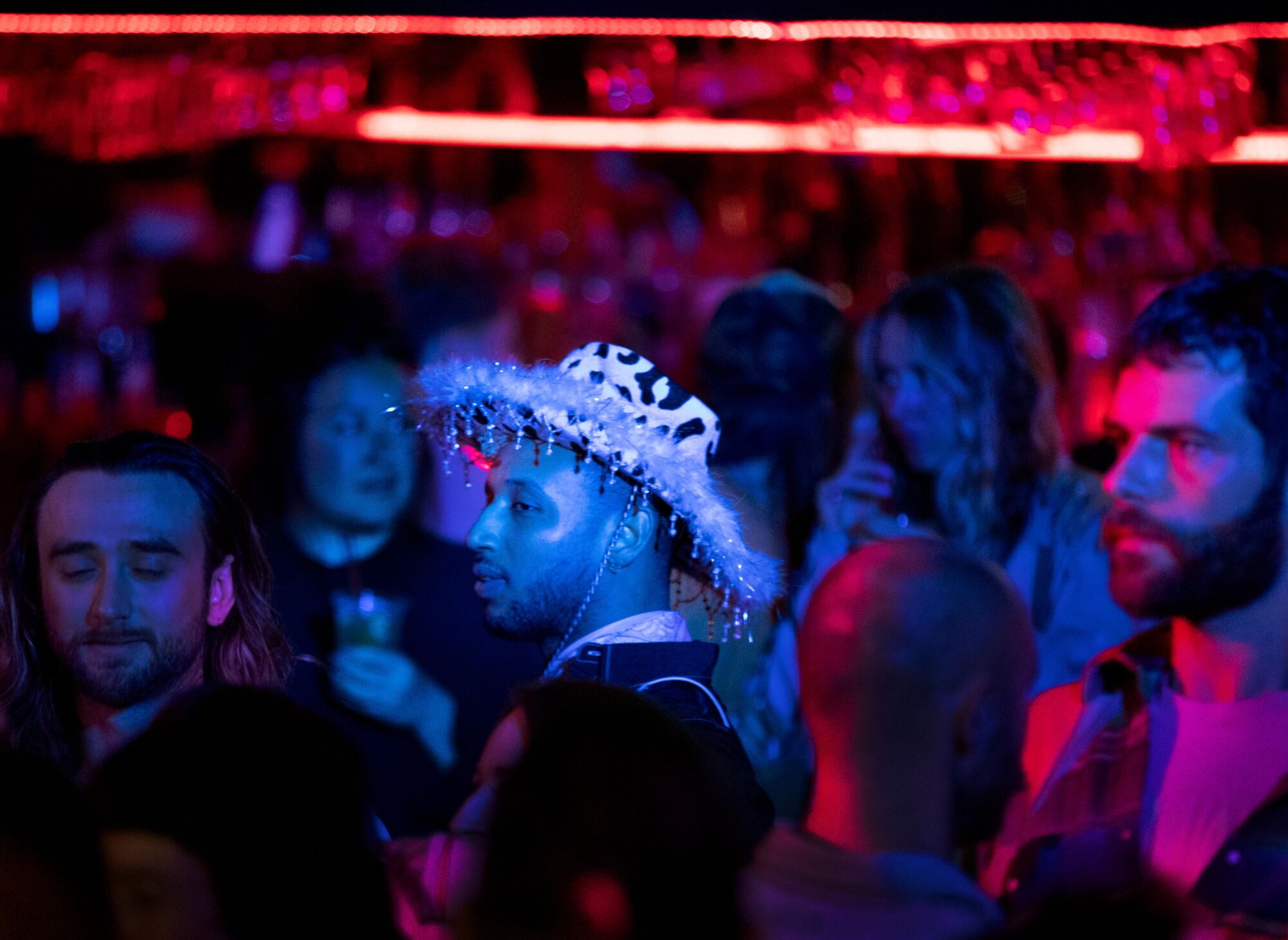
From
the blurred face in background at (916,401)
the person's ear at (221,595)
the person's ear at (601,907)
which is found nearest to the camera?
the person's ear at (601,907)

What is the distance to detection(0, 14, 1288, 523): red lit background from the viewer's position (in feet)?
16.7

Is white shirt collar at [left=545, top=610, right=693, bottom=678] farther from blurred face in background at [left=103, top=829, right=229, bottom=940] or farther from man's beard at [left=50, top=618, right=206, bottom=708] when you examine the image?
blurred face in background at [left=103, top=829, right=229, bottom=940]

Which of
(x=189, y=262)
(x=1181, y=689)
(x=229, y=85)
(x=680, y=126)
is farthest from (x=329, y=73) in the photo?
(x=1181, y=689)

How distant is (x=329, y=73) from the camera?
212 inches

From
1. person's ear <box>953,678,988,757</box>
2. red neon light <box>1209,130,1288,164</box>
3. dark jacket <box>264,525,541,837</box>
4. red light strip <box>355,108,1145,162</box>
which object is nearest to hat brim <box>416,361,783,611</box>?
dark jacket <box>264,525,541,837</box>

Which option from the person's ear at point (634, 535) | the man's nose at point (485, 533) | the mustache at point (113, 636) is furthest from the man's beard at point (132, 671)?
the person's ear at point (634, 535)

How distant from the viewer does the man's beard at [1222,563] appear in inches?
90.5

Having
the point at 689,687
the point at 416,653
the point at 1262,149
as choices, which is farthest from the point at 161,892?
the point at 1262,149

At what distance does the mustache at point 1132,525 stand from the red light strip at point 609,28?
294cm

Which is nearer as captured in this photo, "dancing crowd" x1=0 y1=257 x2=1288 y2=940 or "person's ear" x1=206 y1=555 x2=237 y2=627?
"dancing crowd" x1=0 y1=257 x2=1288 y2=940

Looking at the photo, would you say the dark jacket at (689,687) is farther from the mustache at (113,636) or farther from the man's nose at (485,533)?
the mustache at (113,636)

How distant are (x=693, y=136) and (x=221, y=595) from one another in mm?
4254

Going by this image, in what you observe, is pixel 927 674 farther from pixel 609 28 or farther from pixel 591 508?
pixel 609 28

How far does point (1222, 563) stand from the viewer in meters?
2.30
